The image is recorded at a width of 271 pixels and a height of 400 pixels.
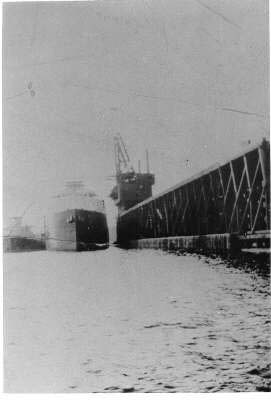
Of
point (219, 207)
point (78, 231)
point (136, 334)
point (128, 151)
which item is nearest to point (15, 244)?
point (128, 151)

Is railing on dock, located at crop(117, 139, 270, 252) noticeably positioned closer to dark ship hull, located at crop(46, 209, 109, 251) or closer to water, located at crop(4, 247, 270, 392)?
water, located at crop(4, 247, 270, 392)

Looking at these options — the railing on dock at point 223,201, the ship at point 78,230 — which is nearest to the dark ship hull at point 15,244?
the railing on dock at point 223,201

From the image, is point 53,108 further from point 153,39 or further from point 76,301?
point 76,301

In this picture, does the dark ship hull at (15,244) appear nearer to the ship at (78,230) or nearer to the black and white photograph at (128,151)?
the black and white photograph at (128,151)

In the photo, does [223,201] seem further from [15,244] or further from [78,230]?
[78,230]

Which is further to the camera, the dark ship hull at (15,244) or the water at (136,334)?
the dark ship hull at (15,244)
